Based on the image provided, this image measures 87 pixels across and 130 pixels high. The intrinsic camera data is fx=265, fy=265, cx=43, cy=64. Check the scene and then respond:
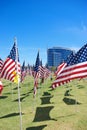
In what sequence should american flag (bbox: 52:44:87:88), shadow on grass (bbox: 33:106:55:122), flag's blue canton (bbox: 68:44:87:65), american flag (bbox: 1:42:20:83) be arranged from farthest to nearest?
shadow on grass (bbox: 33:106:55:122) → american flag (bbox: 1:42:20:83) → flag's blue canton (bbox: 68:44:87:65) → american flag (bbox: 52:44:87:88)

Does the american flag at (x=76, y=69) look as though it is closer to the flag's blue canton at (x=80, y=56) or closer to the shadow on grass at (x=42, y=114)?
the flag's blue canton at (x=80, y=56)

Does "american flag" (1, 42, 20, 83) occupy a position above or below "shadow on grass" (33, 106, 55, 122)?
above

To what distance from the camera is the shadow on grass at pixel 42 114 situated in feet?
95.2

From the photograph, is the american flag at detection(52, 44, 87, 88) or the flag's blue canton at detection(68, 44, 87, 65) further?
the flag's blue canton at detection(68, 44, 87, 65)

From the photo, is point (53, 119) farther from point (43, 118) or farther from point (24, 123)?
point (24, 123)

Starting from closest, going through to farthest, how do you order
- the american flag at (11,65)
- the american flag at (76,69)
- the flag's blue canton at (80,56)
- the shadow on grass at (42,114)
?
the american flag at (76,69) < the flag's blue canton at (80,56) < the american flag at (11,65) < the shadow on grass at (42,114)

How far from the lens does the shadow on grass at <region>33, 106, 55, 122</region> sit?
29.0 metres

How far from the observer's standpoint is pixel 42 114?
31.6 metres

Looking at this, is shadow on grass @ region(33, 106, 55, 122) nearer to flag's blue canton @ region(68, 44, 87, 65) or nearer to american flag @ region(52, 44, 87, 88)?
american flag @ region(52, 44, 87, 88)

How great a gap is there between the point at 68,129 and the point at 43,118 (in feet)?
17.6

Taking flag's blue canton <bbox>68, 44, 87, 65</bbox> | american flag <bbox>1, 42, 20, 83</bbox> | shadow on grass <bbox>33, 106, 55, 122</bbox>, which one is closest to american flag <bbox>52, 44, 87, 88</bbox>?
flag's blue canton <bbox>68, 44, 87, 65</bbox>

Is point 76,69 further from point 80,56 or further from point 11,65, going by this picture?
point 11,65

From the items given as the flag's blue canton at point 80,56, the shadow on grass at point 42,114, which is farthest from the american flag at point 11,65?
the shadow on grass at point 42,114

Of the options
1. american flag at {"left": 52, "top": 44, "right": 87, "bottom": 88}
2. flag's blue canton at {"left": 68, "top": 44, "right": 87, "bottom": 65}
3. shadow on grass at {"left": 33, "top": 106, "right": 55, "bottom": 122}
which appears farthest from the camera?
shadow on grass at {"left": 33, "top": 106, "right": 55, "bottom": 122}
